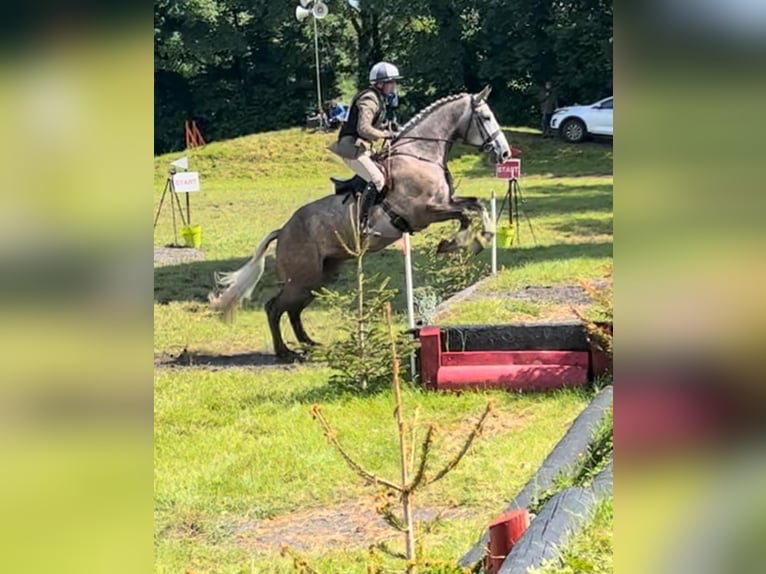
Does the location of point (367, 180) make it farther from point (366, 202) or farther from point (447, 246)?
point (447, 246)

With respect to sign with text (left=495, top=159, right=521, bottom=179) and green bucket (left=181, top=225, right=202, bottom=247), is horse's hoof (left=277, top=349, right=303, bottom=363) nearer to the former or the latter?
→ sign with text (left=495, top=159, right=521, bottom=179)

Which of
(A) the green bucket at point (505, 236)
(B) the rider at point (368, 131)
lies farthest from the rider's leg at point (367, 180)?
(A) the green bucket at point (505, 236)

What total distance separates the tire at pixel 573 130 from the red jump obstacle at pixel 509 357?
480 inches

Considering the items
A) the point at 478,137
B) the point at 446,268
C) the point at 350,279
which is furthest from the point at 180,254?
the point at 478,137

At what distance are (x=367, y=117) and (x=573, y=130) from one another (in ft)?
37.6

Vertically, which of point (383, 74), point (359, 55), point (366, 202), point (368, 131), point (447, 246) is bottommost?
point (447, 246)

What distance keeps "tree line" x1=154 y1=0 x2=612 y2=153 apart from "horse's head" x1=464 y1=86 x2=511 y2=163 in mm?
10930

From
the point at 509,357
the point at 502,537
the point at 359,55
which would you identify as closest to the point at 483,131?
the point at 509,357

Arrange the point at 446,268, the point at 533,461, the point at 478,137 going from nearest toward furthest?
the point at 533,461
the point at 478,137
the point at 446,268

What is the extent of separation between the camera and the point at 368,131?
5559 millimetres

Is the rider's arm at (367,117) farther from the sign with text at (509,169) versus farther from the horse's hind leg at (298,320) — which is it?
the sign with text at (509,169)
